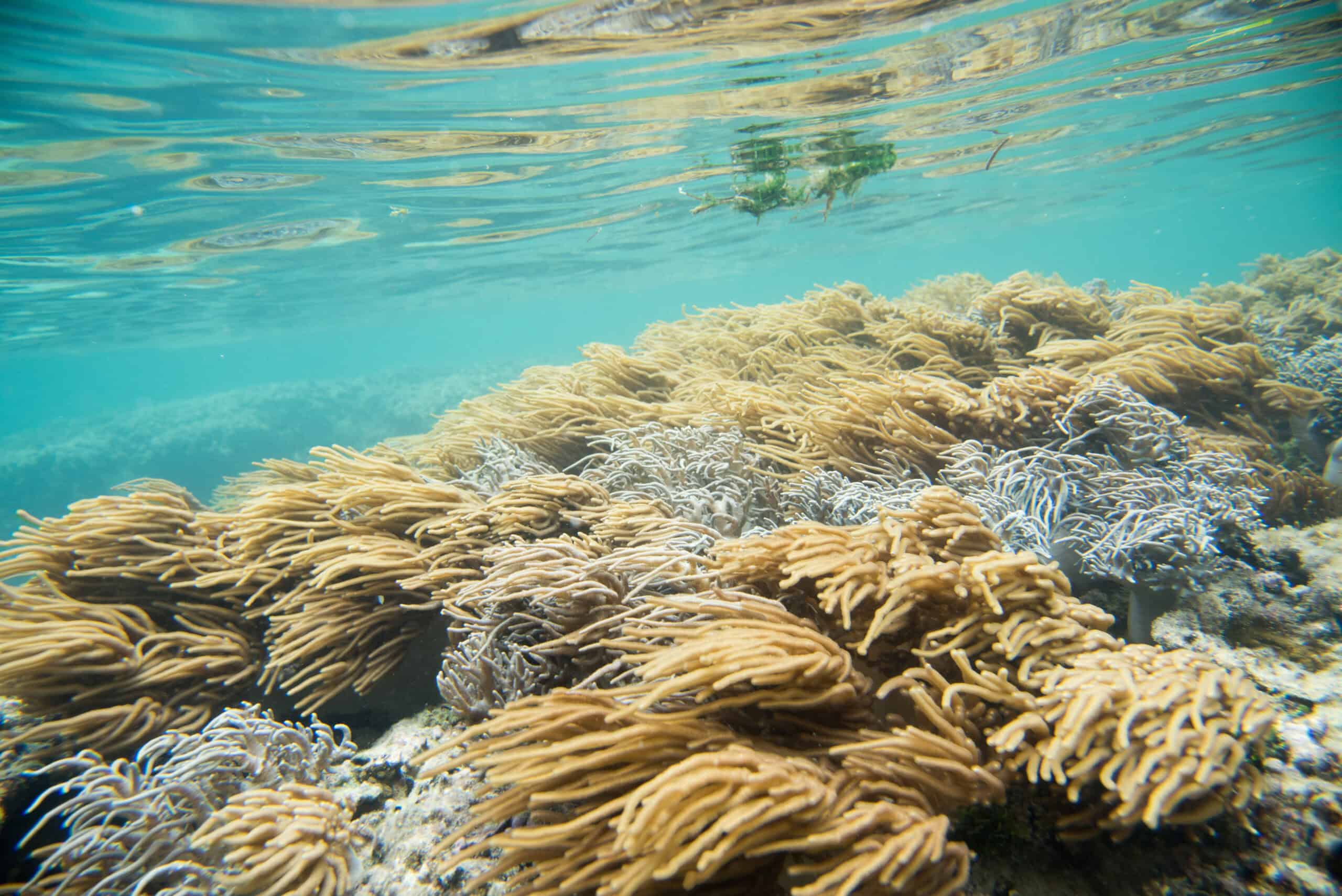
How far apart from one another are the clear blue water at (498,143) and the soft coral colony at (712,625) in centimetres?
855

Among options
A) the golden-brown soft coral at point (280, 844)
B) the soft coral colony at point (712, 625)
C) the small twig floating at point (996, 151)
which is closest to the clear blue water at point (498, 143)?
the small twig floating at point (996, 151)

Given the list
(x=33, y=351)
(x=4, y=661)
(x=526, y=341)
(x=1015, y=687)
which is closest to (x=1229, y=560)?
(x=1015, y=687)

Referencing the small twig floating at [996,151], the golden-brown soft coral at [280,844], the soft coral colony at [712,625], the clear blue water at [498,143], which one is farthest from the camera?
the clear blue water at [498,143]

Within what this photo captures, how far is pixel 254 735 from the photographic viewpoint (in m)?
2.63

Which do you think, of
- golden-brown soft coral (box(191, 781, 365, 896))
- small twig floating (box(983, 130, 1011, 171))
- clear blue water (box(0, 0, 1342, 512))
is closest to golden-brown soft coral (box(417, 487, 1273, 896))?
golden-brown soft coral (box(191, 781, 365, 896))

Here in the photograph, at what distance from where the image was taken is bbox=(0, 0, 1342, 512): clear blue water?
10.1 meters

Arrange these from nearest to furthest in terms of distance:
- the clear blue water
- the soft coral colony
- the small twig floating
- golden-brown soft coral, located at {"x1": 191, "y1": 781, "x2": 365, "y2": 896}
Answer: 1. the soft coral colony
2. golden-brown soft coral, located at {"x1": 191, "y1": 781, "x2": 365, "y2": 896}
3. the small twig floating
4. the clear blue water

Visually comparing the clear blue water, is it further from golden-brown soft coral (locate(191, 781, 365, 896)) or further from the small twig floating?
golden-brown soft coral (locate(191, 781, 365, 896))

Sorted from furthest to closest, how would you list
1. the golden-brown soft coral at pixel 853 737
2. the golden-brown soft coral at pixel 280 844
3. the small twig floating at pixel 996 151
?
the small twig floating at pixel 996 151 < the golden-brown soft coral at pixel 280 844 < the golden-brown soft coral at pixel 853 737

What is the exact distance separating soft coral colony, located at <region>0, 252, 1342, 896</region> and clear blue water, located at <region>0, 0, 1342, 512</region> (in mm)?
8548

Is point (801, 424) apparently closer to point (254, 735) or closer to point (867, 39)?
Result: point (254, 735)

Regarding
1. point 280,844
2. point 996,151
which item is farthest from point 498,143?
point 280,844

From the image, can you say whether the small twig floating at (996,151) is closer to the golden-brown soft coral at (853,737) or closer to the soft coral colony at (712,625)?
the soft coral colony at (712,625)

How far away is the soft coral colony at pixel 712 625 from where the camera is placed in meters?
1.71
